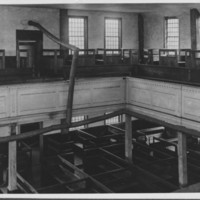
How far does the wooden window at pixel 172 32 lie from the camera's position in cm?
1970

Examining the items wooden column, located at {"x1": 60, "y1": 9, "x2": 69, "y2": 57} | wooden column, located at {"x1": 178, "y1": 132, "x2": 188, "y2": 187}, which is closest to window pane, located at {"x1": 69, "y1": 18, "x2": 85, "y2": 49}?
wooden column, located at {"x1": 60, "y1": 9, "x2": 69, "y2": 57}

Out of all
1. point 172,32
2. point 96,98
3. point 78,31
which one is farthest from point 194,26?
point 96,98

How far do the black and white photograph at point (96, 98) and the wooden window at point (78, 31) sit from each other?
57 millimetres

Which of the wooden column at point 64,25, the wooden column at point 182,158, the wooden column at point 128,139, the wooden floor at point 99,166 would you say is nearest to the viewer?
the wooden floor at point 99,166

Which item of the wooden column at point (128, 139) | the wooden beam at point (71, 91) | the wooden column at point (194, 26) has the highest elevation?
the wooden column at point (194, 26)

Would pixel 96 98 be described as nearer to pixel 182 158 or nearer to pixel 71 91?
pixel 71 91

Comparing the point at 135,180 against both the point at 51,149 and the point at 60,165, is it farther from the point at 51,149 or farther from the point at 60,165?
the point at 51,149

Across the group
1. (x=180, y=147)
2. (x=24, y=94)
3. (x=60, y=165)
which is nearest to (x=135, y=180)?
(x=180, y=147)

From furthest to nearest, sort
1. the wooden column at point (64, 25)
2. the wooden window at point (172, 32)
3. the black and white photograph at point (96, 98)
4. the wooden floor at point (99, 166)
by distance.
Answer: the wooden window at point (172, 32), the wooden column at point (64, 25), the wooden floor at point (99, 166), the black and white photograph at point (96, 98)

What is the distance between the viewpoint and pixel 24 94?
12125 mm

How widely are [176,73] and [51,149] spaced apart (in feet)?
28.6

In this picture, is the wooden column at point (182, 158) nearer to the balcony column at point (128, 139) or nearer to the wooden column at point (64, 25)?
the balcony column at point (128, 139)

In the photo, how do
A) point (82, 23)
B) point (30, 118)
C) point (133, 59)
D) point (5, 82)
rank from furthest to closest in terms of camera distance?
point (82, 23) → point (133, 59) → point (30, 118) → point (5, 82)

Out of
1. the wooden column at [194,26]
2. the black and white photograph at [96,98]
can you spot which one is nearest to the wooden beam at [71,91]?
the black and white photograph at [96,98]
